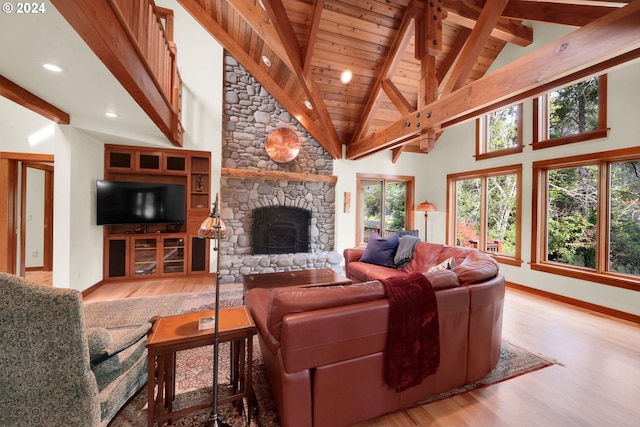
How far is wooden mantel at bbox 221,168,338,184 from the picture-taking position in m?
4.88

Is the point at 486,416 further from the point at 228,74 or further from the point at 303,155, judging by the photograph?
the point at 228,74

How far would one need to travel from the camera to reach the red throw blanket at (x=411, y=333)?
1.61 meters

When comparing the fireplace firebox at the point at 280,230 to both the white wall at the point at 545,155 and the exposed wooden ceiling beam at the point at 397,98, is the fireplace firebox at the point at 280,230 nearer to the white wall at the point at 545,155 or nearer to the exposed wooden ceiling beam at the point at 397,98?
the exposed wooden ceiling beam at the point at 397,98

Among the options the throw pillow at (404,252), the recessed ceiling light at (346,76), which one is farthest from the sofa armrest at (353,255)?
the recessed ceiling light at (346,76)

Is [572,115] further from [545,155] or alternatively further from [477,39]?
[477,39]

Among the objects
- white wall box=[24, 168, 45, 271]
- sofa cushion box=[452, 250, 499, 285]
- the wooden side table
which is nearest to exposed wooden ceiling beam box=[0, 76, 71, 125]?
white wall box=[24, 168, 45, 271]

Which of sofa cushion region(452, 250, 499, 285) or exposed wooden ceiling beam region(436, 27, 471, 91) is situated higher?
exposed wooden ceiling beam region(436, 27, 471, 91)

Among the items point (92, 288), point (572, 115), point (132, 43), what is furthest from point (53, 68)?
point (572, 115)

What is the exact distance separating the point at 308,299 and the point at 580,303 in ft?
14.3

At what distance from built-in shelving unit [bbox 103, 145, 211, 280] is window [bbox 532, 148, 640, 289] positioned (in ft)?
19.6

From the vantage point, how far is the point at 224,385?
193cm

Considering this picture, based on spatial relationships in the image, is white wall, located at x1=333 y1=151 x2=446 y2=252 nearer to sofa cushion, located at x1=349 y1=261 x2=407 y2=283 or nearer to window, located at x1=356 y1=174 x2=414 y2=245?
window, located at x1=356 y1=174 x2=414 y2=245

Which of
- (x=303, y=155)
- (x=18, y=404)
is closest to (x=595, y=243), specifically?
(x=303, y=155)

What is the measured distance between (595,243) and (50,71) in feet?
22.0
